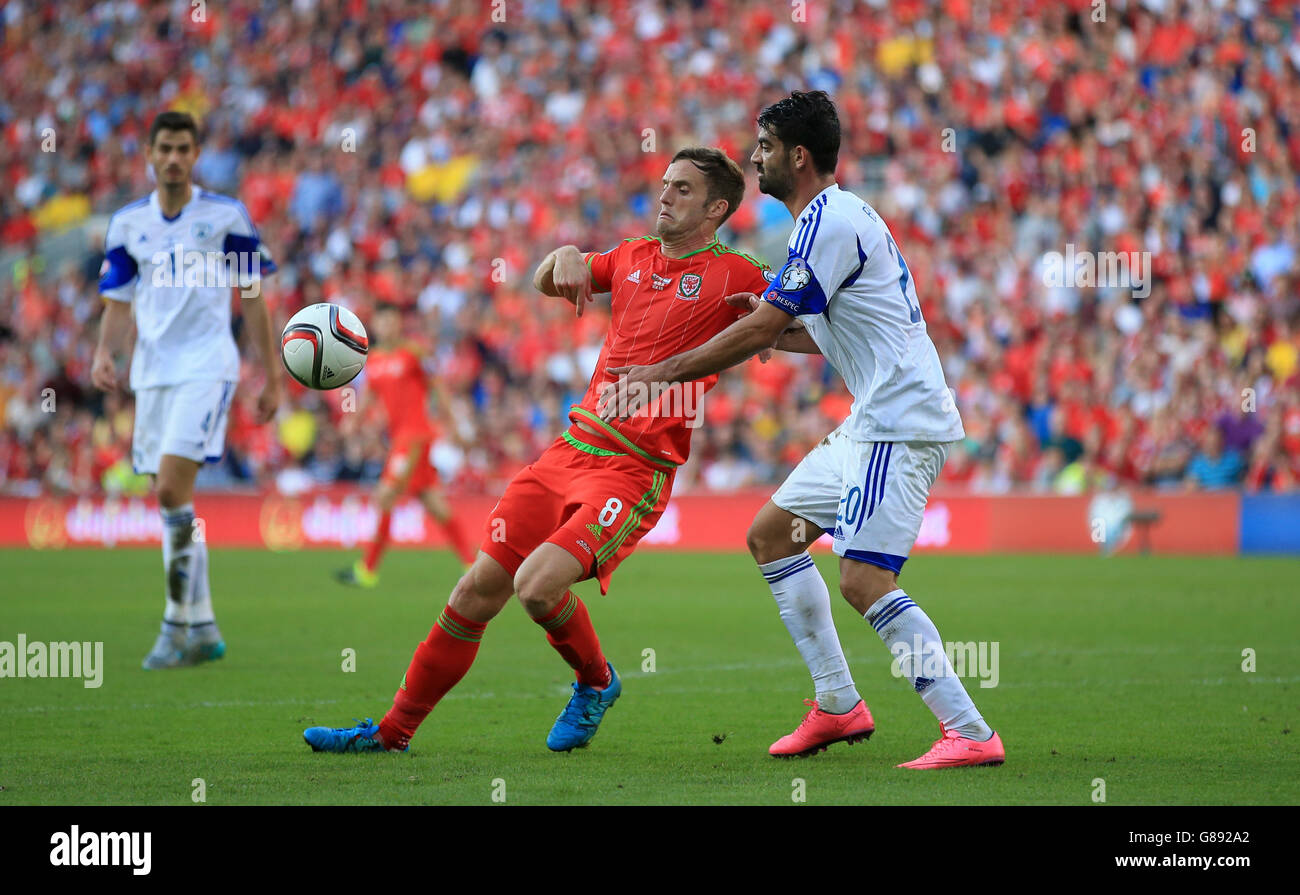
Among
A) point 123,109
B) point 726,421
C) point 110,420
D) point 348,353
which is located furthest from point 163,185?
point 123,109

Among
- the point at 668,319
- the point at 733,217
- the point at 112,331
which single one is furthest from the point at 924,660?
the point at 733,217

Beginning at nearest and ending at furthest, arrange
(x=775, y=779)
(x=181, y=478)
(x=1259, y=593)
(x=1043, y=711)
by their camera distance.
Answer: (x=775, y=779)
(x=1043, y=711)
(x=181, y=478)
(x=1259, y=593)

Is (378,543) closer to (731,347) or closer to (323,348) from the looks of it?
(323,348)

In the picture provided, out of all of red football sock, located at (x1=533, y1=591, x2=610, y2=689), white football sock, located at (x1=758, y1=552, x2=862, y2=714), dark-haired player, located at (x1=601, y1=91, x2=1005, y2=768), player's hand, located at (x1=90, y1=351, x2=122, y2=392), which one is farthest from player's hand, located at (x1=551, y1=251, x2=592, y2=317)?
player's hand, located at (x1=90, y1=351, x2=122, y2=392)

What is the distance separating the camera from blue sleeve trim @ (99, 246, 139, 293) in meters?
9.04

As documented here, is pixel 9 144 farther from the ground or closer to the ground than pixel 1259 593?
farther from the ground

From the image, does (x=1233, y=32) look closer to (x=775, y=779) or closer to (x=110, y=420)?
(x=110, y=420)

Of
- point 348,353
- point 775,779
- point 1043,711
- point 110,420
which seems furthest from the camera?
point 110,420

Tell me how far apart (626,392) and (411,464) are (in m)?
9.64

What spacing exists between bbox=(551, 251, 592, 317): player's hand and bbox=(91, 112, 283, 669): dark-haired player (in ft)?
10.6

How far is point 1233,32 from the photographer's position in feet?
72.6

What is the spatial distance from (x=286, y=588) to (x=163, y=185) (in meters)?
6.51

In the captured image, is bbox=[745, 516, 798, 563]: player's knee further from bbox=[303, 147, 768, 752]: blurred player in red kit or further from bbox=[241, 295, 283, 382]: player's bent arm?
bbox=[241, 295, 283, 382]: player's bent arm

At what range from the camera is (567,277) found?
6262 millimetres
